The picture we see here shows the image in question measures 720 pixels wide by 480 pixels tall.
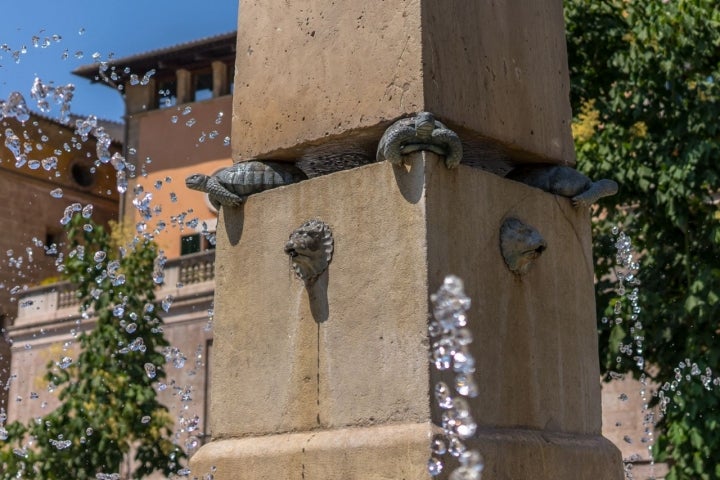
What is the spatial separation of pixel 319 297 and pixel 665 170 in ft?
23.4

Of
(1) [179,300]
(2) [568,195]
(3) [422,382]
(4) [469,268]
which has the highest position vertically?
(1) [179,300]

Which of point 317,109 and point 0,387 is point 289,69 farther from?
point 0,387

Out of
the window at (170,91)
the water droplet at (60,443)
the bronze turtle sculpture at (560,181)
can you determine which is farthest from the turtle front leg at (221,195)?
the window at (170,91)

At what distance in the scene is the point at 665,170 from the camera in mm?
10273

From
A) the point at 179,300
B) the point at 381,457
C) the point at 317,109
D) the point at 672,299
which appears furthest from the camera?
the point at 179,300

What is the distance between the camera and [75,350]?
78.8ft

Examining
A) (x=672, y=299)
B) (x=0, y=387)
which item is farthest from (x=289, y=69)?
(x=0, y=387)

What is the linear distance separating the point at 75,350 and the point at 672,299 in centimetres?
1586

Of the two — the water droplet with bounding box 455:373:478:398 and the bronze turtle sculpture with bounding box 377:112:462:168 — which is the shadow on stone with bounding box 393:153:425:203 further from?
the water droplet with bounding box 455:373:478:398

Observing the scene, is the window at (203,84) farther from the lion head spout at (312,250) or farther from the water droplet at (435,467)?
the water droplet at (435,467)

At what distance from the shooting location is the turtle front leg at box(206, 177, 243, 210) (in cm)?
406

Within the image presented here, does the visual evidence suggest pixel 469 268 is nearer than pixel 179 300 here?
Yes

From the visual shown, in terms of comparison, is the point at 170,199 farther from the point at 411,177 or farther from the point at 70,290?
the point at 411,177

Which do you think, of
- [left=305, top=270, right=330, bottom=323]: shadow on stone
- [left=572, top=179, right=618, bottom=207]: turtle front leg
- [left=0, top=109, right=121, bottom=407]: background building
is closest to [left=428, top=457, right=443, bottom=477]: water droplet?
[left=305, top=270, right=330, bottom=323]: shadow on stone
